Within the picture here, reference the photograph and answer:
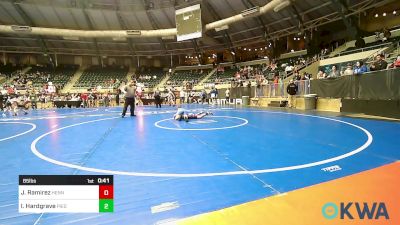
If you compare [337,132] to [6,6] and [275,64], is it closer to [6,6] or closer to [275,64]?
[275,64]

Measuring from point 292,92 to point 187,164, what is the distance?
1488 cm

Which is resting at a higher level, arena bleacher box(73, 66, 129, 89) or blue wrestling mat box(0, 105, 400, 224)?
arena bleacher box(73, 66, 129, 89)

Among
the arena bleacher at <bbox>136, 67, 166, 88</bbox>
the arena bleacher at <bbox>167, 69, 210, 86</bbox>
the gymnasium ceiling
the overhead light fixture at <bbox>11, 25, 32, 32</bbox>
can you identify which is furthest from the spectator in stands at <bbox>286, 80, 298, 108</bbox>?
the overhead light fixture at <bbox>11, 25, 32, 32</bbox>

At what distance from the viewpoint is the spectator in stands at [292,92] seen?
17559 mm

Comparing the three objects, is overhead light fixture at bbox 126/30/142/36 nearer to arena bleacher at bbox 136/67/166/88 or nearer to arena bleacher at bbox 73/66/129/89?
arena bleacher at bbox 73/66/129/89

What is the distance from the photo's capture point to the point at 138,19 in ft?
125

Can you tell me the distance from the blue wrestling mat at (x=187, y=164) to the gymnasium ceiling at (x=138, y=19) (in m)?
25.4

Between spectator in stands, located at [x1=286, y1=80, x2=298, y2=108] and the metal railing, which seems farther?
spectator in stands, located at [x1=286, y1=80, x2=298, y2=108]

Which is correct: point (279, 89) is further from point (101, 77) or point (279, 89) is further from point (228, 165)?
point (101, 77)

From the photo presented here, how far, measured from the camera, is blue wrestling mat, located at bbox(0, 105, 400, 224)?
2.93m

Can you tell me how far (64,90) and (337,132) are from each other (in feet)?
130

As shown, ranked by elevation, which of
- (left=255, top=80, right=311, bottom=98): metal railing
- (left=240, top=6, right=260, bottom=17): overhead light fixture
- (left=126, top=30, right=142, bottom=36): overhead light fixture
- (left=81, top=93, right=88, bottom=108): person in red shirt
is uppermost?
(left=240, top=6, right=260, bottom=17): overhead light fixture

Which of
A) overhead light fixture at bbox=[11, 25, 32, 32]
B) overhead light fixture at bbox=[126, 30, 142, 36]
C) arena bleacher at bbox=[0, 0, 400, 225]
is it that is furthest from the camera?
overhead light fixture at bbox=[126, 30, 142, 36]

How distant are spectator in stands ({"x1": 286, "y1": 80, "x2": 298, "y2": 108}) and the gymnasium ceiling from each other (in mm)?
13910
